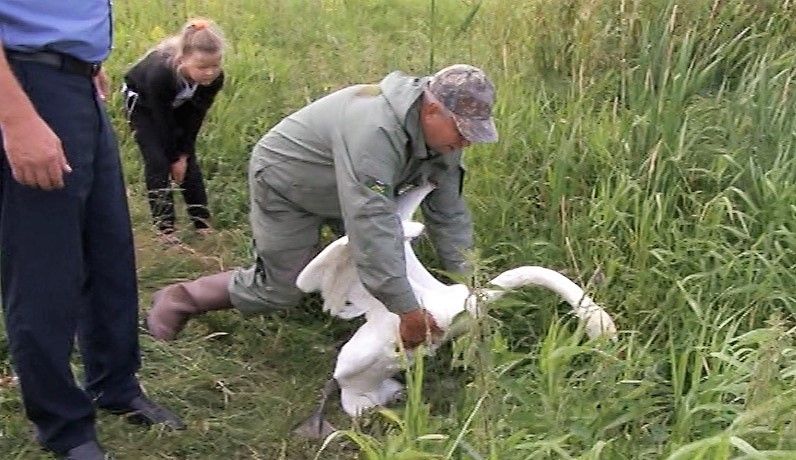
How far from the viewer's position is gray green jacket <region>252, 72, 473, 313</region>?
2.73 m

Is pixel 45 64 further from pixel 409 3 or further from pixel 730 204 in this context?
pixel 409 3

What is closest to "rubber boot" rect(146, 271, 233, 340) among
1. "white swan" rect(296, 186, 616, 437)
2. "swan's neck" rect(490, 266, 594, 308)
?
"white swan" rect(296, 186, 616, 437)

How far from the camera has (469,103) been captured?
8.75 ft

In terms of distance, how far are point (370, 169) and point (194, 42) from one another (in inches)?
58.8

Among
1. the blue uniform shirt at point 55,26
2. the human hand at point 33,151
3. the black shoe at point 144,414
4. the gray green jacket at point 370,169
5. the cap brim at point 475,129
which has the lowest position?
the black shoe at point 144,414

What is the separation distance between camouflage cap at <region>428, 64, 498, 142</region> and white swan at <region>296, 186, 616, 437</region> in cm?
42

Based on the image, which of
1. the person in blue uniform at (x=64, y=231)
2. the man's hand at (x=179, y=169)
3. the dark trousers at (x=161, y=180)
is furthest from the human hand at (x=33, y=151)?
the man's hand at (x=179, y=169)

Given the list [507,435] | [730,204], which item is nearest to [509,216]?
[730,204]

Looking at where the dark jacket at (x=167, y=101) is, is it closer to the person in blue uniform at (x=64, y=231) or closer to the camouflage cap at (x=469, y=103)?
the person in blue uniform at (x=64, y=231)

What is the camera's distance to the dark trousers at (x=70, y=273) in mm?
2324

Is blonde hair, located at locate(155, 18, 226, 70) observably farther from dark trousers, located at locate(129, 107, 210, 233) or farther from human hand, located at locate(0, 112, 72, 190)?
human hand, located at locate(0, 112, 72, 190)

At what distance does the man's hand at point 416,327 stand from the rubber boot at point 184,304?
0.83m

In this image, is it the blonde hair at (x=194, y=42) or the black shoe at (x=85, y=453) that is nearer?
the black shoe at (x=85, y=453)

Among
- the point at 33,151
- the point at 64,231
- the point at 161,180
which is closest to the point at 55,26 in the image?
the point at 33,151
